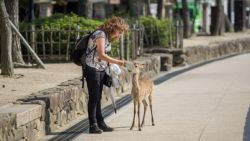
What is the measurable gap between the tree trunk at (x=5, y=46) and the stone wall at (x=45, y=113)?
2902 mm

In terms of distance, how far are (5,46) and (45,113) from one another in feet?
19.6

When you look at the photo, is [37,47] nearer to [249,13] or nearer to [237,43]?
[237,43]

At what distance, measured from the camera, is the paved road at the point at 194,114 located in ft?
32.2

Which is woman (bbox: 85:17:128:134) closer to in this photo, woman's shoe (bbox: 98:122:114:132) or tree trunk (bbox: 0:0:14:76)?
woman's shoe (bbox: 98:122:114:132)

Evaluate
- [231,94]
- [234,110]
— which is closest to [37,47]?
[231,94]

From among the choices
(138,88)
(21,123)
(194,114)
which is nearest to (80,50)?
(138,88)

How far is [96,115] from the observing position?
1041 centimetres

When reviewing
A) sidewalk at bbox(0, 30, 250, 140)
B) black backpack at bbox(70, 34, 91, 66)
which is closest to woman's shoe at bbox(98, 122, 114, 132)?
sidewalk at bbox(0, 30, 250, 140)

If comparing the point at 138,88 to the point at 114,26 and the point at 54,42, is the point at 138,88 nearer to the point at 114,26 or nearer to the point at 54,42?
the point at 114,26

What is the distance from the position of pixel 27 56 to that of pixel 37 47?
79cm

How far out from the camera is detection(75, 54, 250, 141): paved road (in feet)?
32.2

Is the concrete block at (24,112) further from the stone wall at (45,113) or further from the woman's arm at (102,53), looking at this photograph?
the woman's arm at (102,53)

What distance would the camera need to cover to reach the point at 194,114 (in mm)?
12086

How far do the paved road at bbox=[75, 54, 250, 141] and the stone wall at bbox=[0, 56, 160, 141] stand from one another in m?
0.61
